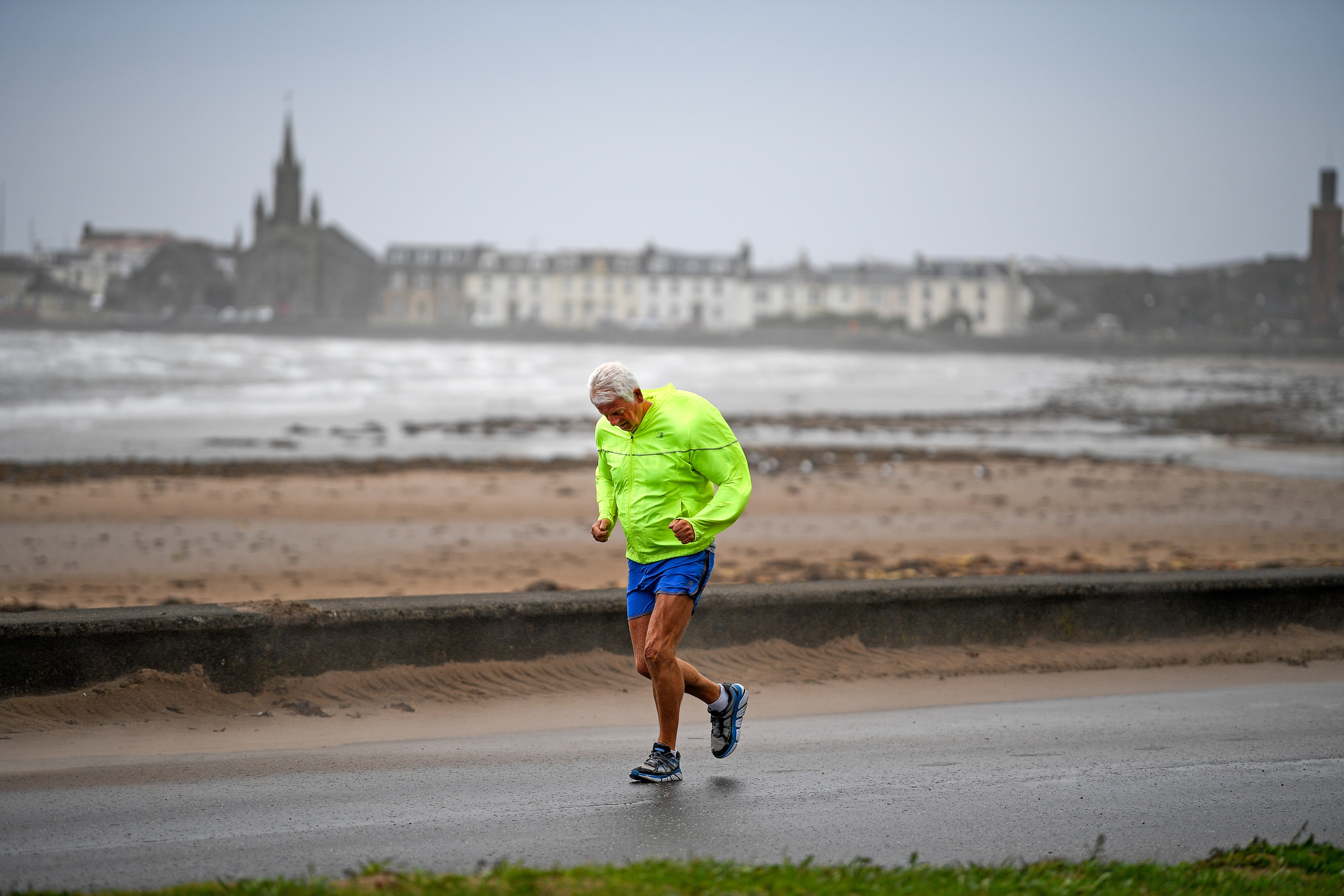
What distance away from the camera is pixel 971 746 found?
5594 mm

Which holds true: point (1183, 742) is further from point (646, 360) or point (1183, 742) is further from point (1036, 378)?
point (646, 360)

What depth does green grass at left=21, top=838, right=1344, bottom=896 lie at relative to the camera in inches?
135

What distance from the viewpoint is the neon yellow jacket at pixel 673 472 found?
4797 millimetres

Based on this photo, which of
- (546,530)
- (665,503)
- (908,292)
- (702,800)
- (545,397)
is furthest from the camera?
(908,292)

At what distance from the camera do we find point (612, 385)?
4.71 meters

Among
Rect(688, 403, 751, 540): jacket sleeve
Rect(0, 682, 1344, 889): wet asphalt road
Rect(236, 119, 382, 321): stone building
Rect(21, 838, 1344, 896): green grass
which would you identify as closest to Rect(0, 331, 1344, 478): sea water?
Rect(236, 119, 382, 321): stone building

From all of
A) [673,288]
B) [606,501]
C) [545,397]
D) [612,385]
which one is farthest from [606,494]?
[673,288]

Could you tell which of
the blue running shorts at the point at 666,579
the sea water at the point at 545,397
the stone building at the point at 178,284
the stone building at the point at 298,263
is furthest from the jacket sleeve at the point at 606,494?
the stone building at the point at 298,263

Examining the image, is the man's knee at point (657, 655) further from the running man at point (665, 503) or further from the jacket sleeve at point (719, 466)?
the jacket sleeve at point (719, 466)

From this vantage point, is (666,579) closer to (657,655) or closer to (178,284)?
(657,655)

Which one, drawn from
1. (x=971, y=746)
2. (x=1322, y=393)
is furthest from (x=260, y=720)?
(x=1322, y=393)

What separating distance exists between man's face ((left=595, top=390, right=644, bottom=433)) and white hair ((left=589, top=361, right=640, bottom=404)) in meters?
0.01

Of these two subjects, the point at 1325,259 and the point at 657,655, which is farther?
the point at 1325,259

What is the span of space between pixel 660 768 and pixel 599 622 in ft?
6.99
